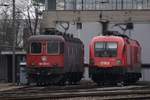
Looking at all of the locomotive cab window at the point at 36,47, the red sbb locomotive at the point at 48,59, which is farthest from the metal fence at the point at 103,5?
the locomotive cab window at the point at 36,47

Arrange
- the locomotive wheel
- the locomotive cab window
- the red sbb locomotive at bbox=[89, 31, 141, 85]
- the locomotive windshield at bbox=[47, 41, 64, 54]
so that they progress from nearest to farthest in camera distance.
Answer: the red sbb locomotive at bbox=[89, 31, 141, 85] → the locomotive windshield at bbox=[47, 41, 64, 54] → the locomotive cab window → the locomotive wheel

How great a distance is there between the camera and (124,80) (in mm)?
38312

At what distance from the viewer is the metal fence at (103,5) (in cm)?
8219

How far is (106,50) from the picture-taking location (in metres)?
37.5

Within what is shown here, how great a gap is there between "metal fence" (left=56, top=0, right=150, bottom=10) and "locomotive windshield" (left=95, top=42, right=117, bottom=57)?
4416 centimetres

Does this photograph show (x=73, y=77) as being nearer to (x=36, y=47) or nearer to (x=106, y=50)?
(x=36, y=47)

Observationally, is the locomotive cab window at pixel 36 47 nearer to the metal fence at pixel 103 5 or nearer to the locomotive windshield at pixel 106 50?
the locomotive windshield at pixel 106 50

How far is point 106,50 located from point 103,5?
149ft

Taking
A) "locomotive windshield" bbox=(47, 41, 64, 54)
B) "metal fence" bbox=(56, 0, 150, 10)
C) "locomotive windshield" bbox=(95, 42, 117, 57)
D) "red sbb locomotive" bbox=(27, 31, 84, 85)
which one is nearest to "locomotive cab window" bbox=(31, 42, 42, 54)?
"red sbb locomotive" bbox=(27, 31, 84, 85)

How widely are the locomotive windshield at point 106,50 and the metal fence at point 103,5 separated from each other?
44158mm

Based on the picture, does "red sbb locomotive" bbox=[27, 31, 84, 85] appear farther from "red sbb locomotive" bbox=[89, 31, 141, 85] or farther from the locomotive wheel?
the locomotive wheel

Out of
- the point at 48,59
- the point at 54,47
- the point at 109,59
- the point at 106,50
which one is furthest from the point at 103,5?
the point at 109,59

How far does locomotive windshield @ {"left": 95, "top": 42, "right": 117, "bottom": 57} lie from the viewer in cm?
3741

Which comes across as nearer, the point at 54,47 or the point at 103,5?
the point at 54,47
